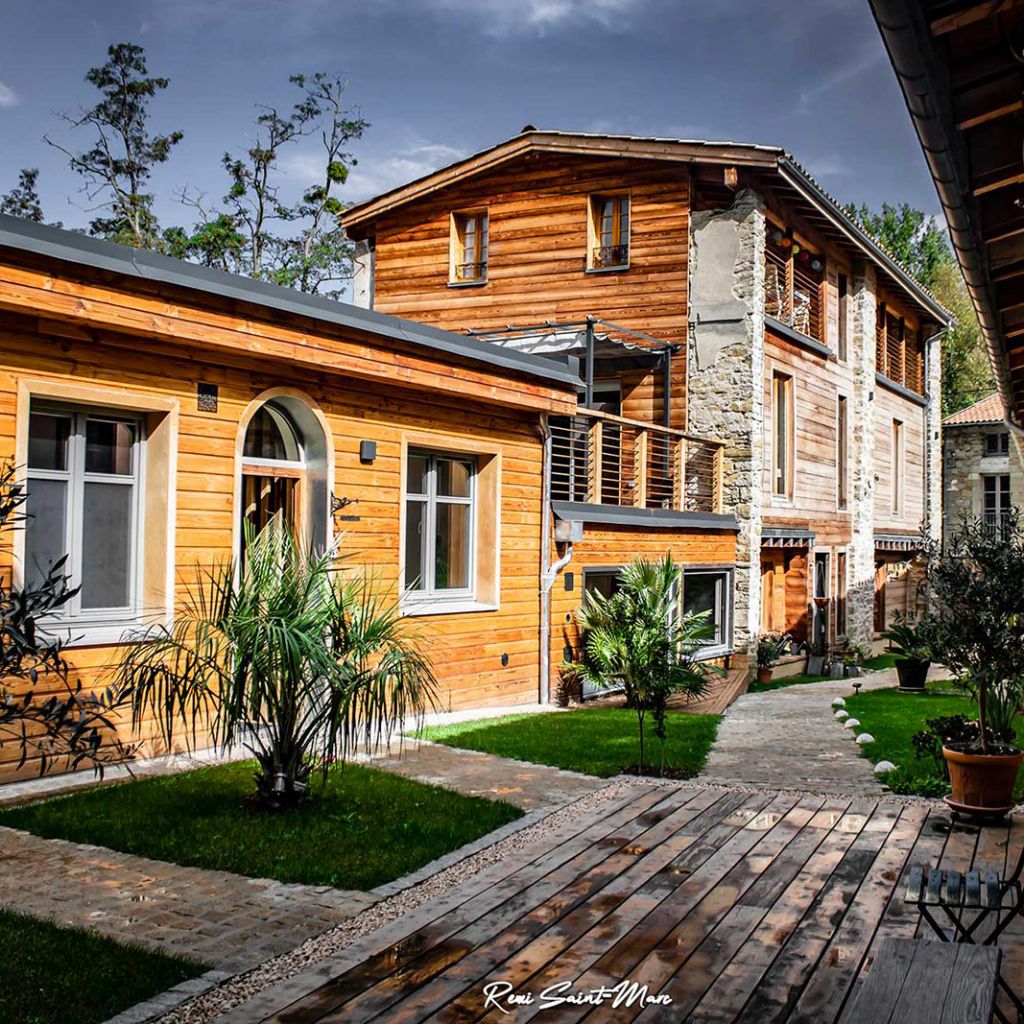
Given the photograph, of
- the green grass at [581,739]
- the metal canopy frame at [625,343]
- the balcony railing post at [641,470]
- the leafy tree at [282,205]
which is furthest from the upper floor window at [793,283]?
the leafy tree at [282,205]

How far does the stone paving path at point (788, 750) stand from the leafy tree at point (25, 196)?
2596 cm

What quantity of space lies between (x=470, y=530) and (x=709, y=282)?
6863 mm

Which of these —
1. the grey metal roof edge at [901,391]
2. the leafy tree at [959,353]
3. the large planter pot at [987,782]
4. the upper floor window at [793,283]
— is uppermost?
the leafy tree at [959,353]

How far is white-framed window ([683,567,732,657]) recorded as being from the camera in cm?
1622

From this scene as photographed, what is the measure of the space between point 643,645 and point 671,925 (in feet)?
16.4

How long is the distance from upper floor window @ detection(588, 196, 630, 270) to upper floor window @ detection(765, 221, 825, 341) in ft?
7.37

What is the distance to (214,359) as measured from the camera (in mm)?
8695

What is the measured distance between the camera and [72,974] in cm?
414

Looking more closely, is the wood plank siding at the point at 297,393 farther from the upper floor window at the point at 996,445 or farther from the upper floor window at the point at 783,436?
the upper floor window at the point at 996,445

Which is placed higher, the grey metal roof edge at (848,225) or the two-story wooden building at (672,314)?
the grey metal roof edge at (848,225)

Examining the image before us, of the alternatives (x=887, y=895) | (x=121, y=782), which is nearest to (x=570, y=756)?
(x=121, y=782)

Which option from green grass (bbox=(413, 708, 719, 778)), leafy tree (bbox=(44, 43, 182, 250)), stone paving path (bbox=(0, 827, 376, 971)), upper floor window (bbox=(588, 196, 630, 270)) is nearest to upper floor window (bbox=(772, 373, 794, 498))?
upper floor window (bbox=(588, 196, 630, 270))

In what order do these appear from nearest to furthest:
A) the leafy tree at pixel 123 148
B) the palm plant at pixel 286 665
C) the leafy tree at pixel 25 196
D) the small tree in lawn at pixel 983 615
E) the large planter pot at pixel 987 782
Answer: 1. the palm plant at pixel 286 665
2. the large planter pot at pixel 987 782
3. the small tree in lawn at pixel 983 615
4. the leafy tree at pixel 123 148
5. the leafy tree at pixel 25 196

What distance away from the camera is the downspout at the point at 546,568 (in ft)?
41.3
